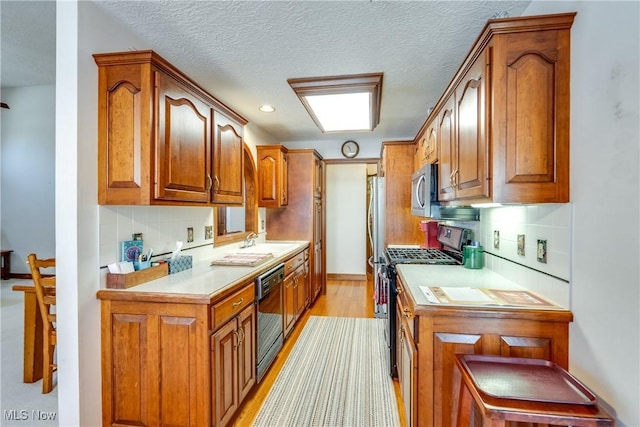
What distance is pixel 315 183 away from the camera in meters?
4.35

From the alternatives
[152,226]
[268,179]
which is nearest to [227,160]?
[152,226]

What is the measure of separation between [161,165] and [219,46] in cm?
98

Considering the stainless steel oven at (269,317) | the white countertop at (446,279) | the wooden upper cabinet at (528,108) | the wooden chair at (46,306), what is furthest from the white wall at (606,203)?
the wooden chair at (46,306)

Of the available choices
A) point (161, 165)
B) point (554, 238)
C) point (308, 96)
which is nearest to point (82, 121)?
point (161, 165)

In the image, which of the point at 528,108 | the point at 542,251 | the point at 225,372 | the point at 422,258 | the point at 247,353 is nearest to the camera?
the point at 528,108

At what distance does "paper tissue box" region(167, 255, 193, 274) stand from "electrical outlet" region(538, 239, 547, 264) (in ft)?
7.34

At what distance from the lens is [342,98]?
2791 mm

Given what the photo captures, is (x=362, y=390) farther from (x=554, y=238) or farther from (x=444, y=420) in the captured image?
(x=554, y=238)

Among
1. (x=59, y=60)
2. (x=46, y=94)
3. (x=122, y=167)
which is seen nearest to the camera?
(x=59, y=60)

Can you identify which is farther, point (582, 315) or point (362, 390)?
point (362, 390)

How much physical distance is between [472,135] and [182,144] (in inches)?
65.8

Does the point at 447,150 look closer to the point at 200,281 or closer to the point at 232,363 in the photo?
the point at 200,281

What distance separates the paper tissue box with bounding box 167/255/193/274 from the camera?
2.09 metres

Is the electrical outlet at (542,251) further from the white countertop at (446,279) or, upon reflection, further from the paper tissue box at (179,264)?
the paper tissue box at (179,264)
